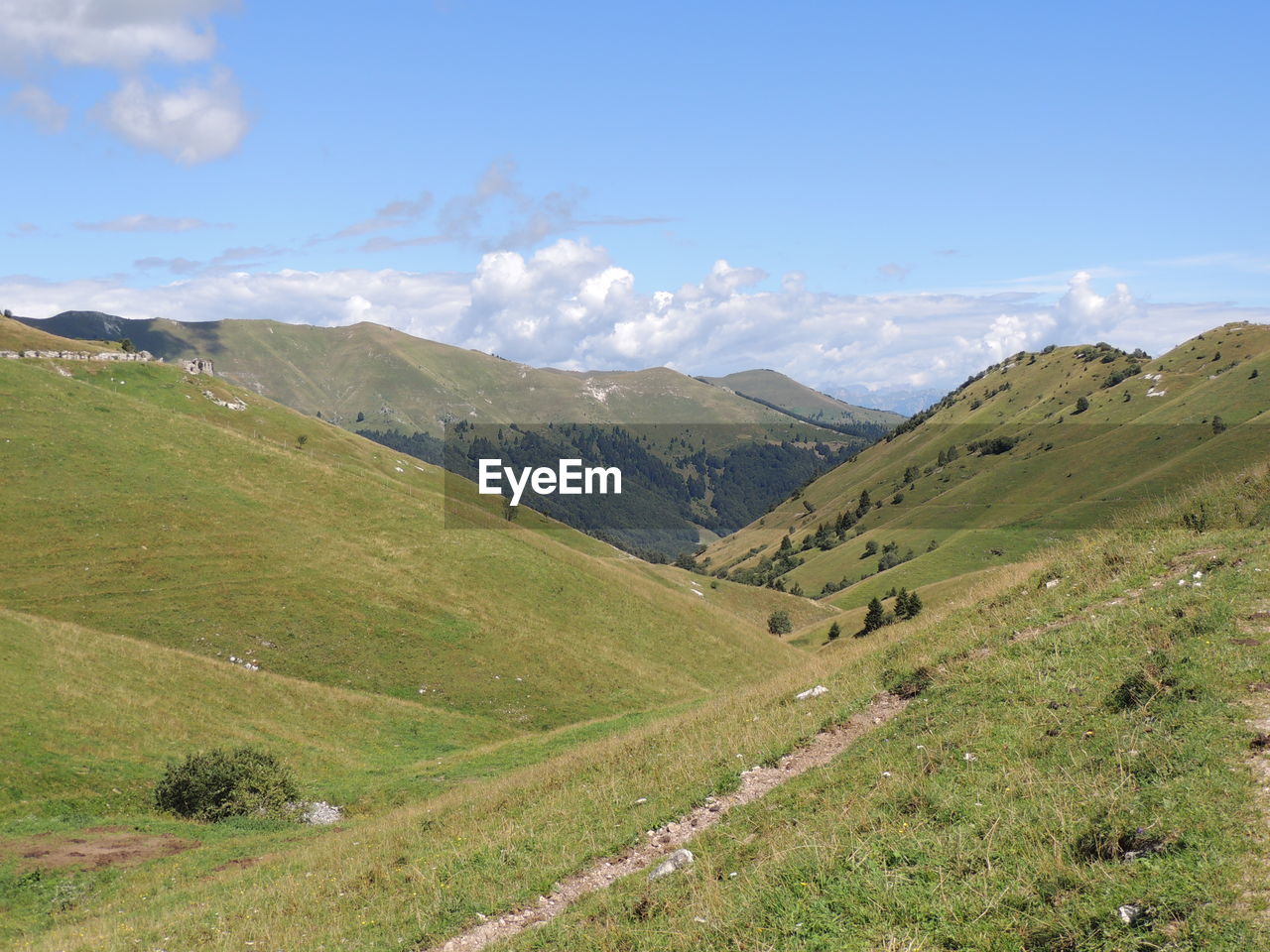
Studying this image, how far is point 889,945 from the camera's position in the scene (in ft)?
26.3

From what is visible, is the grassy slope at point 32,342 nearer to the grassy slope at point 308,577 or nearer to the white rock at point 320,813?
the grassy slope at point 308,577

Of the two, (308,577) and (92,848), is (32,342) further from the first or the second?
(92,848)

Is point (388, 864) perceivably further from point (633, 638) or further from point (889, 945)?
point (633, 638)

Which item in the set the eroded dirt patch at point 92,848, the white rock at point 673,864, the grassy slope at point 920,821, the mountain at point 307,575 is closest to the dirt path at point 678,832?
the grassy slope at point 920,821

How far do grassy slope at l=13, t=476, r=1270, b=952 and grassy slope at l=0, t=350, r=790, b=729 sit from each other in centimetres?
2805

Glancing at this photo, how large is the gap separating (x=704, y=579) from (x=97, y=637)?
300 ft

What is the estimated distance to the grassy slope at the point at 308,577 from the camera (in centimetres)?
4781

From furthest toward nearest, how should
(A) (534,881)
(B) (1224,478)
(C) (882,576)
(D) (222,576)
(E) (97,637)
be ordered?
(C) (882,576), (D) (222,576), (E) (97,637), (B) (1224,478), (A) (534,881)

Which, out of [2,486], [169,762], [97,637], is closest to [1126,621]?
[169,762]

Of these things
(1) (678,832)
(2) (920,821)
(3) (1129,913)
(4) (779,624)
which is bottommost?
(4) (779,624)

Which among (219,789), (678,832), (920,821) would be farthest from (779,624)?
(920,821)

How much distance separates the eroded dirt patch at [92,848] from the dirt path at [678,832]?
16.3 metres

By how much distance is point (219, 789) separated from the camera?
2856 centimetres

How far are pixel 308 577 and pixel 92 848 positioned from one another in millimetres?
31926
